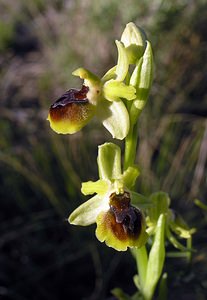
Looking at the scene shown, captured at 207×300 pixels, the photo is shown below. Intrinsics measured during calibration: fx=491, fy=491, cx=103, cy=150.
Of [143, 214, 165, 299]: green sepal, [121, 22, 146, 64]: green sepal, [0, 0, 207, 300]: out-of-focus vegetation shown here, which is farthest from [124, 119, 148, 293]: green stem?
[0, 0, 207, 300]: out-of-focus vegetation

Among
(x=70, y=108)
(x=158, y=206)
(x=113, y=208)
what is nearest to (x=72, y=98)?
(x=70, y=108)

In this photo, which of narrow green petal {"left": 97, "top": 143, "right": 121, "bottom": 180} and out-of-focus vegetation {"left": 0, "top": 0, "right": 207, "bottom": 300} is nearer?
narrow green petal {"left": 97, "top": 143, "right": 121, "bottom": 180}

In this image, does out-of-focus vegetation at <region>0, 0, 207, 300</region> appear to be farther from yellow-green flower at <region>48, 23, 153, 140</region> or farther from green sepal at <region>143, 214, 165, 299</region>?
yellow-green flower at <region>48, 23, 153, 140</region>

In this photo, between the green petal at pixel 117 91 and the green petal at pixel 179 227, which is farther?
the green petal at pixel 179 227

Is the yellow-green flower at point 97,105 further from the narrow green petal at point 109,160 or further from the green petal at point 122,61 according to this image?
the narrow green petal at point 109,160

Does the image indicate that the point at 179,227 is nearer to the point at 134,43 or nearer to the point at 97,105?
the point at 97,105

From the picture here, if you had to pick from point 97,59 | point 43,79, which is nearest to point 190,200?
point 97,59

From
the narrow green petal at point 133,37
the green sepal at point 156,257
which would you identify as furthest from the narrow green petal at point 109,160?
the narrow green petal at point 133,37
